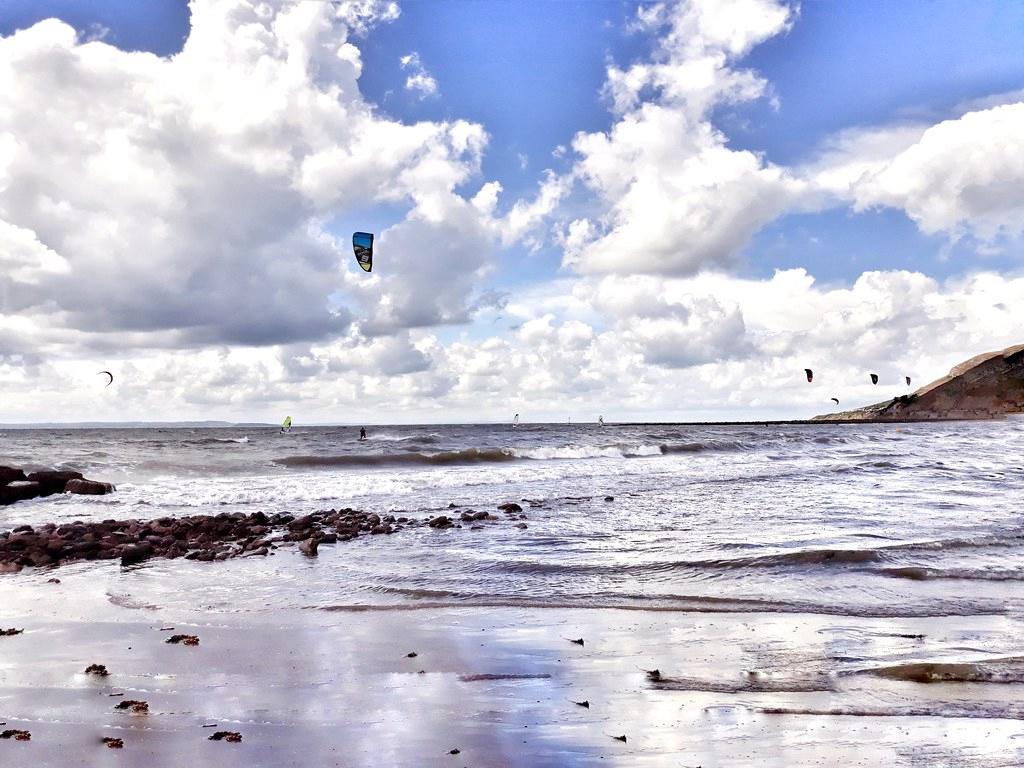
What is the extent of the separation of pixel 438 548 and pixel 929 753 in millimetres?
9924

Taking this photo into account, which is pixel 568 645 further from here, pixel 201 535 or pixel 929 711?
pixel 201 535

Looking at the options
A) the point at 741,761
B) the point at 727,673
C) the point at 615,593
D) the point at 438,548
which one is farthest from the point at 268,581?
the point at 741,761

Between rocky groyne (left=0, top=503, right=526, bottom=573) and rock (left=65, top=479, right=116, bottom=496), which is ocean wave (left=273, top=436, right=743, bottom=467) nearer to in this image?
rock (left=65, top=479, right=116, bottom=496)

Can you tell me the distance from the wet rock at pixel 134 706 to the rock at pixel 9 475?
20.3 meters

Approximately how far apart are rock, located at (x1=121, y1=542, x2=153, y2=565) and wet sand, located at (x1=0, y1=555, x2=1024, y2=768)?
11.6 feet

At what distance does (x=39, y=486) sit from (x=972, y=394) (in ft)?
648

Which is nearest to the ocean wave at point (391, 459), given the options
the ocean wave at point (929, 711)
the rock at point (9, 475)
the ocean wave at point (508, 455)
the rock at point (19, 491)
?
the ocean wave at point (508, 455)

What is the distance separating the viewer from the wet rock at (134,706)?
561 centimetres

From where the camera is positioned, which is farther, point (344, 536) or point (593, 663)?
point (344, 536)

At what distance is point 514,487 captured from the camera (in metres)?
26.7

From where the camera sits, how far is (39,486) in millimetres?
23062

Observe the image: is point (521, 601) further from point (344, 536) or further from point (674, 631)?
point (344, 536)

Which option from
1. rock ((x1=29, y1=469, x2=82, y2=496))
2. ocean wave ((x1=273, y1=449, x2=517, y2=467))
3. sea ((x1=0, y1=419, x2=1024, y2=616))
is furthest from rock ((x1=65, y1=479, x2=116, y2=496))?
ocean wave ((x1=273, y1=449, x2=517, y2=467))

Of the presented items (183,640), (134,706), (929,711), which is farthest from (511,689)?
(183,640)
